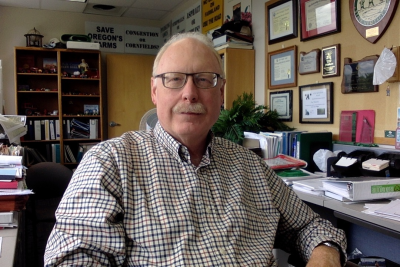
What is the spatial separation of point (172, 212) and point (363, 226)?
0.87 m

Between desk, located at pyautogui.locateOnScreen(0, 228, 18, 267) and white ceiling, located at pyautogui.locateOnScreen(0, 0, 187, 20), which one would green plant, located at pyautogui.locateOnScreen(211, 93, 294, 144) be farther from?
white ceiling, located at pyautogui.locateOnScreen(0, 0, 187, 20)

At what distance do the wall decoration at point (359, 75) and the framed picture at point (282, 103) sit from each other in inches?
20.7

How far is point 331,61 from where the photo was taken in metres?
2.34

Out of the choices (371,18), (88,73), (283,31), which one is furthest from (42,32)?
(371,18)

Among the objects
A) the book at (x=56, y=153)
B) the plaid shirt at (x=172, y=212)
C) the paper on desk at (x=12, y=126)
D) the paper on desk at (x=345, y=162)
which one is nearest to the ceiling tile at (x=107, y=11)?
the book at (x=56, y=153)

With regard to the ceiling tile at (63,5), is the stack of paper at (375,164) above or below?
below

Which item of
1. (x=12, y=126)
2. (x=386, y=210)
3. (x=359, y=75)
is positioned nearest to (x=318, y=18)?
(x=359, y=75)

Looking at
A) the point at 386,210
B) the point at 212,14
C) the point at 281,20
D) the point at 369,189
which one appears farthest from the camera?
the point at 212,14

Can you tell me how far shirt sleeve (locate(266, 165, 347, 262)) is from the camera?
116cm

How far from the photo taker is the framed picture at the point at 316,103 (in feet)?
7.79

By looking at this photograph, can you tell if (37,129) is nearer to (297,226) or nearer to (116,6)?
(116,6)

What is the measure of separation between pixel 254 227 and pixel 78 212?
539 millimetres

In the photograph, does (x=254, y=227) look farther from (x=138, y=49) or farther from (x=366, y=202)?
(x=138, y=49)

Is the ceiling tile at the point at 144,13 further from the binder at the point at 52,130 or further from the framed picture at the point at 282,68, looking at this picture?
the framed picture at the point at 282,68
